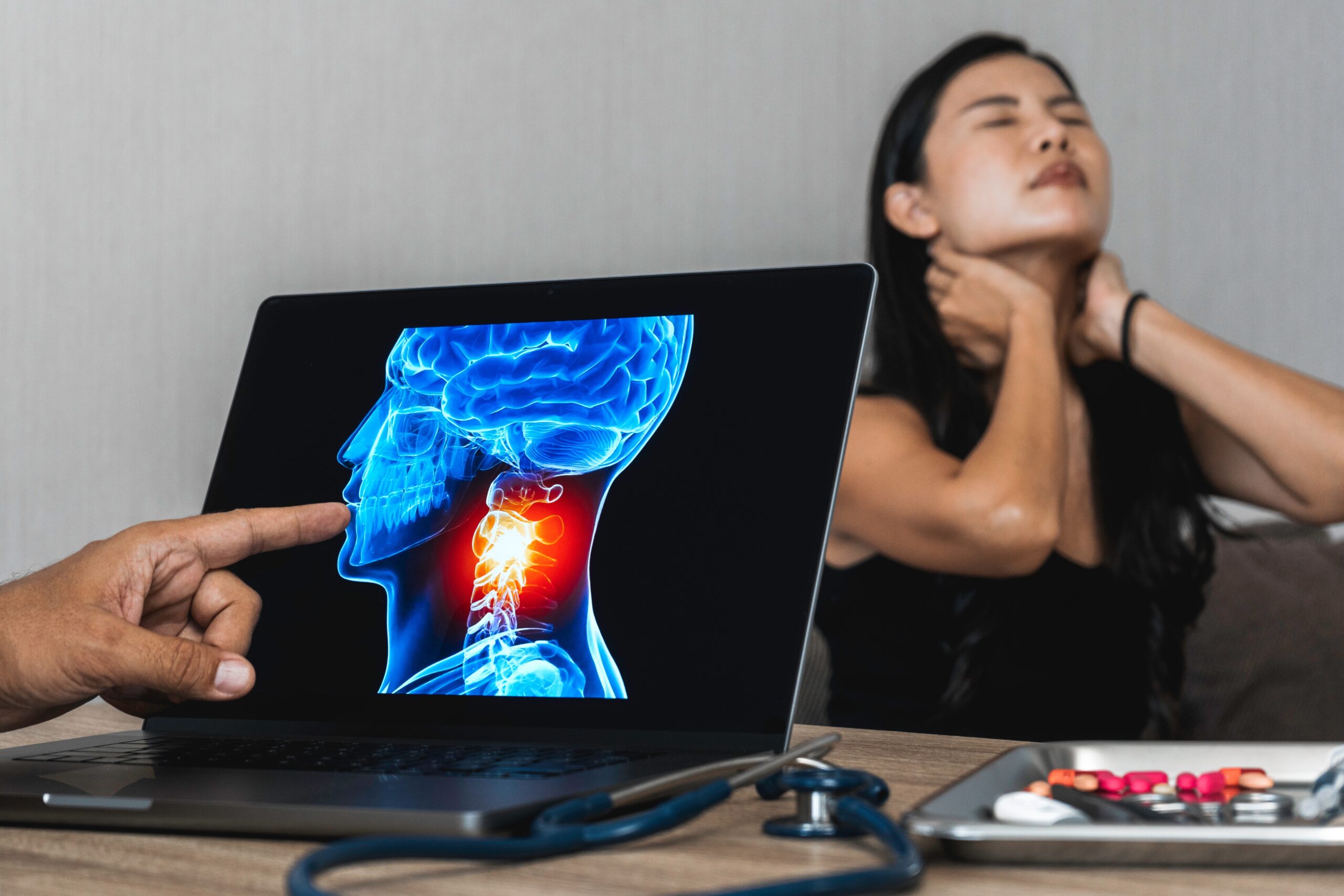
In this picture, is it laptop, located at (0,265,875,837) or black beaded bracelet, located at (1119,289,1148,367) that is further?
black beaded bracelet, located at (1119,289,1148,367)

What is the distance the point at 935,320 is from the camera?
145 cm

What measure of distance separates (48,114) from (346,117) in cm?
32

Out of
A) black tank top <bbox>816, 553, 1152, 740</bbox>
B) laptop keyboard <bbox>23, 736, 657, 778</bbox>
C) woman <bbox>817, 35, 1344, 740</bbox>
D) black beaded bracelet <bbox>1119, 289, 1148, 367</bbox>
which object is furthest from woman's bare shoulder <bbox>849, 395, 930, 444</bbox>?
laptop keyboard <bbox>23, 736, 657, 778</bbox>

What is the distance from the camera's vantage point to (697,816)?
0.37 metres

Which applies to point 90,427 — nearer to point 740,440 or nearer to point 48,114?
point 48,114

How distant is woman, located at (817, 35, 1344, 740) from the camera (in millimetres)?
1273

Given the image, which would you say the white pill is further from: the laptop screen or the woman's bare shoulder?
the woman's bare shoulder

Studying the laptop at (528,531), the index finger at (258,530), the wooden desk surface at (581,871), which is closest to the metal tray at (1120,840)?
the wooden desk surface at (581,871)

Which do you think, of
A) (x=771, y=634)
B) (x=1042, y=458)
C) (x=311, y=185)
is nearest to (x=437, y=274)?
(x=311, y=185)

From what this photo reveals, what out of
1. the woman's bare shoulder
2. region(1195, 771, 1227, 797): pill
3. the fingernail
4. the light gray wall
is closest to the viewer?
region(1195, 771, 1227, 797): pill

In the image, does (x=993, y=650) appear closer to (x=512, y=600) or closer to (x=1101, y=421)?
(x=1101, y=421)

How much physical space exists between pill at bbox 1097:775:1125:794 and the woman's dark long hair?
0.93m

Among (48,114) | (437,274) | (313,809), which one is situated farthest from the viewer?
(437,274)

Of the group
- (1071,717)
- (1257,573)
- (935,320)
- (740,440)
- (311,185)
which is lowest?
(1071,717)
